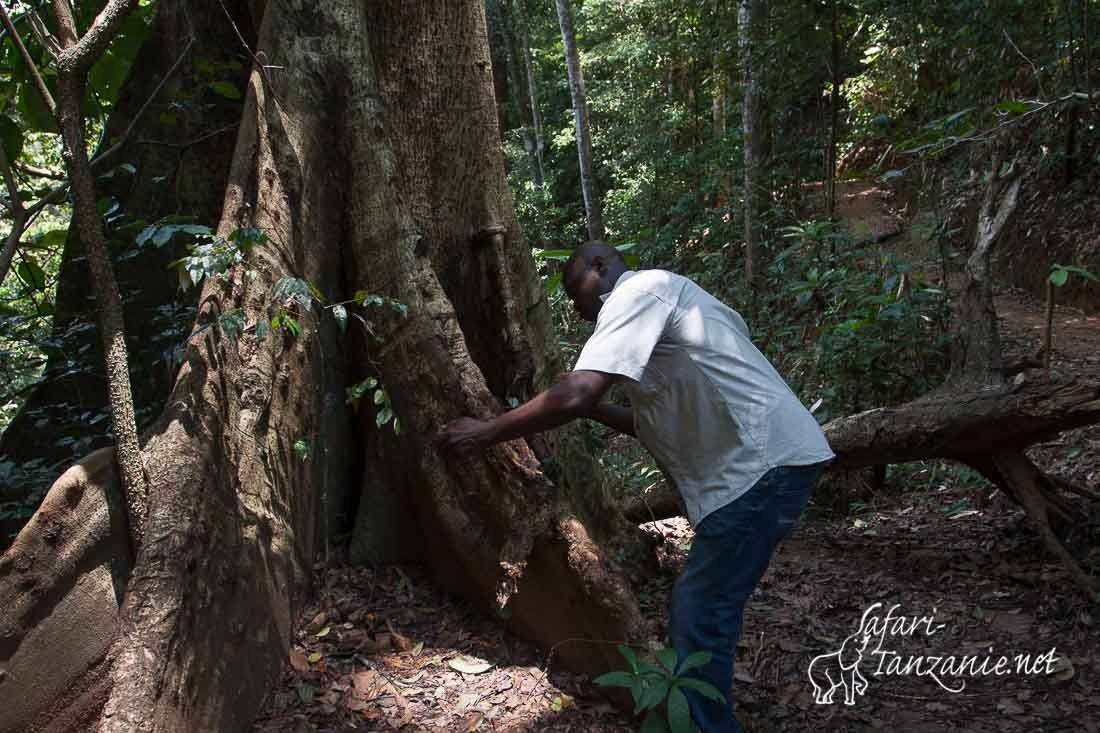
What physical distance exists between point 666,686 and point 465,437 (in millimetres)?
1123

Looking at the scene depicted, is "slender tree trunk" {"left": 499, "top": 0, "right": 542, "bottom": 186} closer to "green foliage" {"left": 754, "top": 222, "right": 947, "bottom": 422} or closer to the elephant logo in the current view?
"green foliage" {"left": 754, "top": 222, "right": 947, "bottom": 422}

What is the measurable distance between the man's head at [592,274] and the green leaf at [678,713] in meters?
1.35

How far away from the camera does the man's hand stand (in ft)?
9.81

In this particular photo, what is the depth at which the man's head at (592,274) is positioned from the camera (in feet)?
10.2

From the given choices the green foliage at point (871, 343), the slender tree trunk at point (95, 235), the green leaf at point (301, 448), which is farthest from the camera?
the green foliage at point (871, 343)

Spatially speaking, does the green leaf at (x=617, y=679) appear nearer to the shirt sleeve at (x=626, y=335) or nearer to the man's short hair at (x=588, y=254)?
the shirt sleeve at (x=626, y=335)

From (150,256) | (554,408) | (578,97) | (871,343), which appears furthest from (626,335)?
(578,97)

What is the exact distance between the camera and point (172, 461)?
2615 mm

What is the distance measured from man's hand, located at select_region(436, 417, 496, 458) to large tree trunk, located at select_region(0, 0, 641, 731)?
0.32 feet

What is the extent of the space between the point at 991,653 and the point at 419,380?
2795 mm

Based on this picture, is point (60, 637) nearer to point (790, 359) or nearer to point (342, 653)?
point (342, 653)

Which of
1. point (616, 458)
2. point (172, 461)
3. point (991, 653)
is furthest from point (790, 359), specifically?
point (172, 461)

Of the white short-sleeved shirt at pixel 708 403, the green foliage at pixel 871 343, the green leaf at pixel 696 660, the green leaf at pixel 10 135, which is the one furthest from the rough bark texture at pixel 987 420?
the green leaf at pixel 10 135

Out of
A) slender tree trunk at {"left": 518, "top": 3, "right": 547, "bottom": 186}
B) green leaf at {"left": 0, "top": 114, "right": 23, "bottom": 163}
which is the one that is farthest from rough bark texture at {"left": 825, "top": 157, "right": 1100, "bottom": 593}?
slender tree trunk at {"left": 518, "top": 3, "right": 547, "bottom": 186}
